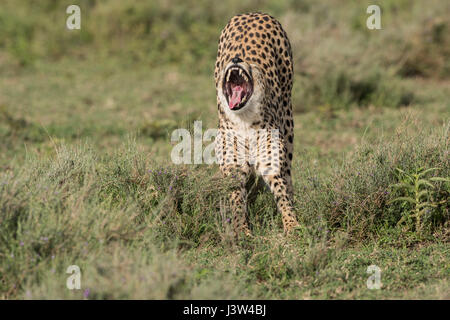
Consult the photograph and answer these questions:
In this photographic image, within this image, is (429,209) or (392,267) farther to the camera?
(429,209)

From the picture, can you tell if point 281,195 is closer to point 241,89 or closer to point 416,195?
point 241,89

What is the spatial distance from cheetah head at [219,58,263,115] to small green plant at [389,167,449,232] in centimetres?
115

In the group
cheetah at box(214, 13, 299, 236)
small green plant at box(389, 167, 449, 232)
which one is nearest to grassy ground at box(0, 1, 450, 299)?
small green plant at box(389, 167, 449, 232)

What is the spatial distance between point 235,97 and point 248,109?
0.46 ft

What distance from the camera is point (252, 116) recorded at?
4973 millimetres

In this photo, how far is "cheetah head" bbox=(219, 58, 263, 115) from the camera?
15.8ft

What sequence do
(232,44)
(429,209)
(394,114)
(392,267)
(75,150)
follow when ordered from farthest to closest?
(394,114), (232,44), (75,150), (429,209), (392,267)

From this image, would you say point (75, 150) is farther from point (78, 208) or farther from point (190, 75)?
point (190, 75)

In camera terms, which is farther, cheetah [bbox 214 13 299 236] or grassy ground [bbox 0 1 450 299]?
cheetah [bbox 214 13 299 236]

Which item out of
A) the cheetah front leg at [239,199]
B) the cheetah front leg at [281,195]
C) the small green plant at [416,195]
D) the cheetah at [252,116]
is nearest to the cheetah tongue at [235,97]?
the cheetah at [252,116]

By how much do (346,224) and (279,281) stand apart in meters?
1.02

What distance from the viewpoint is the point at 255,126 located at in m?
5.05

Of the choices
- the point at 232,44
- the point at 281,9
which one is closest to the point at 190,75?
the point at 281,9

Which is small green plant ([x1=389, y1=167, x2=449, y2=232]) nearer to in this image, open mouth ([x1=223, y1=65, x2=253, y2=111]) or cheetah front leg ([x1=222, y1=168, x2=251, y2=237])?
cheetah front leg ([x1=222, y1=168, x2=251, y2=237])
